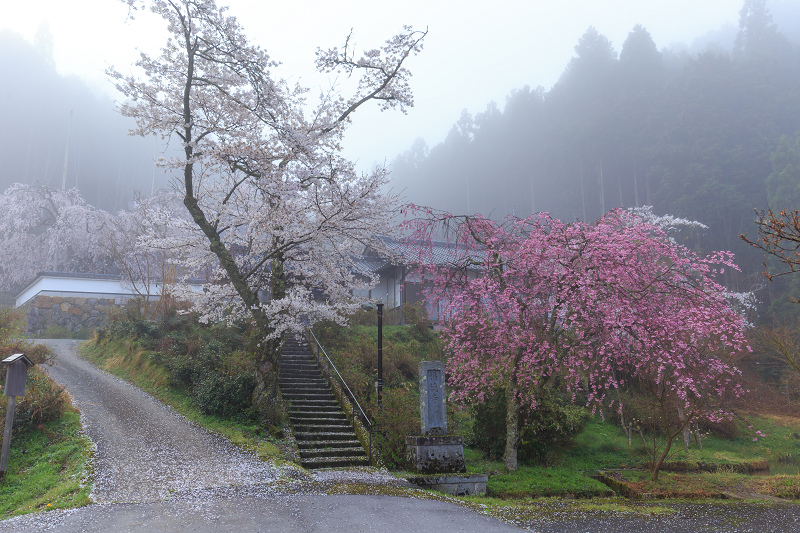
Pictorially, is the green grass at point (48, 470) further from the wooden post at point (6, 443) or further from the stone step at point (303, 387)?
the stone step at point (303, 387)

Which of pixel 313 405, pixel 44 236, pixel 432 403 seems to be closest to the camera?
pixel 432 403

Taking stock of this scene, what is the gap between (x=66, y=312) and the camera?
23.3 metres

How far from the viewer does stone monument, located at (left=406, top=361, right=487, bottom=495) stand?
9.02m

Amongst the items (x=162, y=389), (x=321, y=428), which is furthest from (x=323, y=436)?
(x=162, y=389)

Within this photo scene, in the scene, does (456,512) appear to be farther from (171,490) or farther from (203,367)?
(203,367)

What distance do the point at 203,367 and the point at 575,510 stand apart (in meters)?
10.4

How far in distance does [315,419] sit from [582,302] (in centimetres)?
721

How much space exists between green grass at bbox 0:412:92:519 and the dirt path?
0.26 m

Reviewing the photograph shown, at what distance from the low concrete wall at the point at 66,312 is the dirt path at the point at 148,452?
10809 mm

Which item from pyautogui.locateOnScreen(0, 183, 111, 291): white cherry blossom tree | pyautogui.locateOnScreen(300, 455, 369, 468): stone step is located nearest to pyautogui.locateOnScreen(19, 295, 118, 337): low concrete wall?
pyautogui.locateOnScreen(0, 183, 111, 291): white cherry blossom tree

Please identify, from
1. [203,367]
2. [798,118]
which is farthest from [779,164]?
[203,367]

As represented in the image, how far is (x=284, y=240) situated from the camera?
11.5 metres

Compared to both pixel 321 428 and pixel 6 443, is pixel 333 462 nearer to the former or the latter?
pixel 321 428

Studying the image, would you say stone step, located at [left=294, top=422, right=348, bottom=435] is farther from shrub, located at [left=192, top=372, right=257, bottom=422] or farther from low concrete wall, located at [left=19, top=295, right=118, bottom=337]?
low concrete wall, located at [left=19, top=295, right=118, bottom=337]
